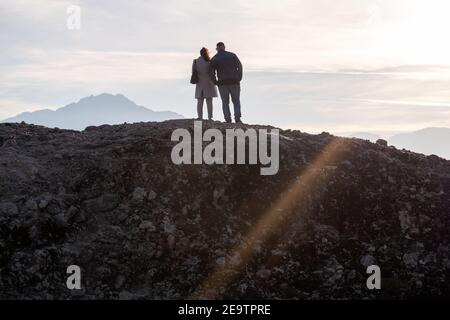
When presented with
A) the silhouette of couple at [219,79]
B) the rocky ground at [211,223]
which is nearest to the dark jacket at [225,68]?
the silhouette of couple at [219,79]

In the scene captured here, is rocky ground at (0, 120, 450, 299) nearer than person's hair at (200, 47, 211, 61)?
Yes

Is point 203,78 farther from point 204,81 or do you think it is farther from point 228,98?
point 228,98

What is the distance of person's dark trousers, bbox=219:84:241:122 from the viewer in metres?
20.6

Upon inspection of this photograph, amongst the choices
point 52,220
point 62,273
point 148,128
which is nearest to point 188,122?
point 148,128

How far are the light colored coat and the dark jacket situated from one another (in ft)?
1.17

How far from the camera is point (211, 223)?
555 inches

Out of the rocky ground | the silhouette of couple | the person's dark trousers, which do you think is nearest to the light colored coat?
the silhouette of couple

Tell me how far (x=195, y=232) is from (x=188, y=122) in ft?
→ 19.2

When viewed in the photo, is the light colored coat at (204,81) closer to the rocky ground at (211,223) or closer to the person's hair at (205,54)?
the person's hair at (205,54)

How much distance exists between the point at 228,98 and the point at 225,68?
1258 millimetres

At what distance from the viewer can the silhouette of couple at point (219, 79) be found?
20.3 meters

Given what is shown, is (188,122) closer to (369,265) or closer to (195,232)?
(195,232)

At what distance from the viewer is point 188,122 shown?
61.0ft

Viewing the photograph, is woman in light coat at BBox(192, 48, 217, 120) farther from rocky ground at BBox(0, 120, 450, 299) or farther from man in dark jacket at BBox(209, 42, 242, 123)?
rocky ground at BBox(0, 120, 450, 299)
